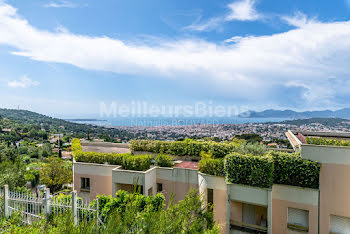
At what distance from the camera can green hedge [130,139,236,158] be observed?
14.5 meters

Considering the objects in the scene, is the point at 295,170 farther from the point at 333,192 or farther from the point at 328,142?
the point at 328,142

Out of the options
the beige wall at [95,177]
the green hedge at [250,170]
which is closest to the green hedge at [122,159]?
the beige wall at [95,177]

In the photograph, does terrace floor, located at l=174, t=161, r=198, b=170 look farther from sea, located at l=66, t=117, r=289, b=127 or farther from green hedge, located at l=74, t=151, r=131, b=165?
sea, located at l=66, t=117, r=289, b=127

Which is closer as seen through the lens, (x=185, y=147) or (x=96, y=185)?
(x=96, y=185)

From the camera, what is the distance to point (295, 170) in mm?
10086

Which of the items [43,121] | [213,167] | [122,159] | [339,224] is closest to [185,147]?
[213,167]

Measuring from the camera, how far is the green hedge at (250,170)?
1004 centimetres

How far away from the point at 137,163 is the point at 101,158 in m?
3.09

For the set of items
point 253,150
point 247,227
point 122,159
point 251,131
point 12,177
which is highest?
point 253,150

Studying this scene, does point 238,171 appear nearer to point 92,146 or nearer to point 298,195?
point 298,195

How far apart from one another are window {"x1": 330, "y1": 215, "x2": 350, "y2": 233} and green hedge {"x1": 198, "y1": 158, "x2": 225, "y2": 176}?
518 centimetres

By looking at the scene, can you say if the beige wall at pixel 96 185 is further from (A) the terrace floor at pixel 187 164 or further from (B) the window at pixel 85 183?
(A) the terrace floor at pixel 187 164

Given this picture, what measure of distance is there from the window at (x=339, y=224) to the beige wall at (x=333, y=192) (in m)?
0.31

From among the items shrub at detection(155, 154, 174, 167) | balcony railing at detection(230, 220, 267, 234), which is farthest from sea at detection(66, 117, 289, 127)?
balcony railing at detection(230, 220, 267, 234)
